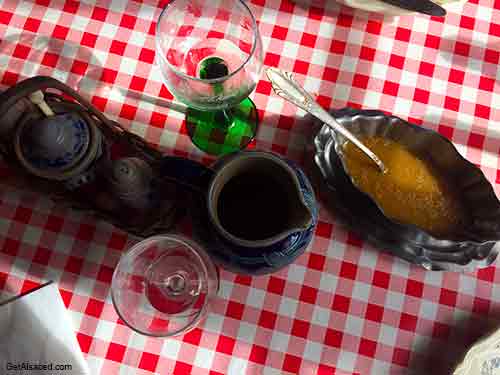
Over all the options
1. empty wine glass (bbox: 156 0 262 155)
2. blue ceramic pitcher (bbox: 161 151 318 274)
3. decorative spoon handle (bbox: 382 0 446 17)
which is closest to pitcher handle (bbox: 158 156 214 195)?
blue ceramic pitcher (bbox: 161 151 318 274)

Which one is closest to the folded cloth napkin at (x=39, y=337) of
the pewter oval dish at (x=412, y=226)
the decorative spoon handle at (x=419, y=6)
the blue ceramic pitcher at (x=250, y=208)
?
the blue ceramic pitcher at (x=250, y=208)

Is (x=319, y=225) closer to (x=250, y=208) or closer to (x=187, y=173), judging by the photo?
(x=250, y=208)

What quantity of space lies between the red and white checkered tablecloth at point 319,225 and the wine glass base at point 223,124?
17 mm

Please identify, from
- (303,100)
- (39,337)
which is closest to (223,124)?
(303,100)

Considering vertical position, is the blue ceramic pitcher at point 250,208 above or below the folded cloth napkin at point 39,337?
above

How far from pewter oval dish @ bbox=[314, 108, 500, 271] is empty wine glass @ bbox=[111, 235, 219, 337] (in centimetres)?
21

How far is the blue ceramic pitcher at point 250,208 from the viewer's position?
2.01 feet

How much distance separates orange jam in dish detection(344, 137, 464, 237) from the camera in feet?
2.40

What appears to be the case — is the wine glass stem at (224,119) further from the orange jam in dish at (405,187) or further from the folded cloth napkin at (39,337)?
→ the folded cloth napkin at (39,337)

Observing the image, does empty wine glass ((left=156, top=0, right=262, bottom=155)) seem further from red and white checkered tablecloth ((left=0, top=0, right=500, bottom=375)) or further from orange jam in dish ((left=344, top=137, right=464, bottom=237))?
orange jam in dish ((left=344, top=137, right=464, bottom=237))

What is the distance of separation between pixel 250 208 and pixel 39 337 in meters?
0.34

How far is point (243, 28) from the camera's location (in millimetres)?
746

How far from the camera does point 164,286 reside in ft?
2.39

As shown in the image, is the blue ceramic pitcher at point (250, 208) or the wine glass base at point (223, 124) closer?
the blue ceramic pitcher at point (250, 208)
